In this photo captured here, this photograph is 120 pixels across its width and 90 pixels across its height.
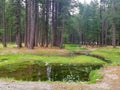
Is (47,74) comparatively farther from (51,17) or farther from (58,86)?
(51,17)

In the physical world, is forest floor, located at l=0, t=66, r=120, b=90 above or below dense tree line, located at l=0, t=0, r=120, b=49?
below

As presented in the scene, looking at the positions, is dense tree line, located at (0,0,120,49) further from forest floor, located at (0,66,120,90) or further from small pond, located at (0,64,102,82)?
forest floor, located at (0,66,120,90)

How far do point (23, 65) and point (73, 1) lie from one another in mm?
28249

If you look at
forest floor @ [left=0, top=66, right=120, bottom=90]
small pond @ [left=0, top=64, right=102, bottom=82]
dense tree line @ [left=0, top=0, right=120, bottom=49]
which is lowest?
small pond @ [left=0, top=64, right=102, bottom=82]

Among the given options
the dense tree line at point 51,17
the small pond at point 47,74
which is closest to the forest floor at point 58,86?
the small pond at point 47,74

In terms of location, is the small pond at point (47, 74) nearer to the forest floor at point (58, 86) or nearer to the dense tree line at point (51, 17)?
the forest floor at point (58, 86)

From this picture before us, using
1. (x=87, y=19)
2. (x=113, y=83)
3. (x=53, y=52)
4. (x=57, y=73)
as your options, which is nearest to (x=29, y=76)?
(x=57, y=73)

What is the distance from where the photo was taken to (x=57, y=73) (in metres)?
21.2

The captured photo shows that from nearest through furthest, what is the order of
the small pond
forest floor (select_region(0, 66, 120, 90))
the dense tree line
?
1. forest floor (select_region(0, 66, 120, 90))
2. the small pond
3. the dense tree line

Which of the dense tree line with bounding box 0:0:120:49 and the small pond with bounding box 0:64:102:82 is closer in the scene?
the small pond with bounding box 0:64:102:82

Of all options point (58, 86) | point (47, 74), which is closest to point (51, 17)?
point (47, 74)

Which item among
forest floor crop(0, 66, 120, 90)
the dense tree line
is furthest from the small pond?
the dense tree line

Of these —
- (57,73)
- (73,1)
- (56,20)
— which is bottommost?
(57,73)

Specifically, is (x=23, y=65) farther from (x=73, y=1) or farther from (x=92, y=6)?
(x=92, y=6)
